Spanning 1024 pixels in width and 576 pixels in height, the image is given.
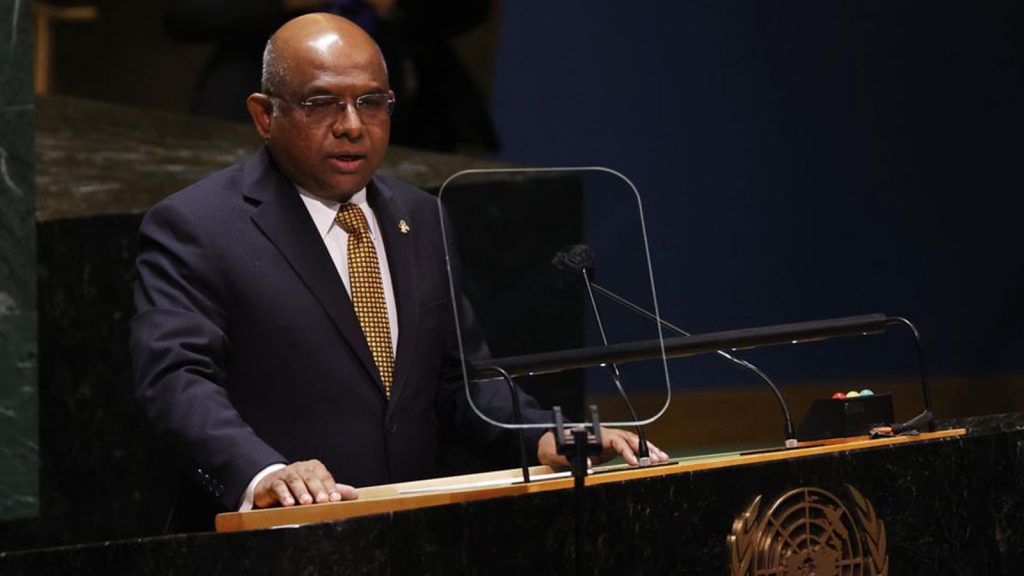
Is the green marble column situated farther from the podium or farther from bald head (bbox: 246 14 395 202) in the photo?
the podium

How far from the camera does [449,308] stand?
2.66 meters

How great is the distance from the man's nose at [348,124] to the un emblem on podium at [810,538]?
0.83 m

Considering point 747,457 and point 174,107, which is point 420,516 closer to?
point 747,457

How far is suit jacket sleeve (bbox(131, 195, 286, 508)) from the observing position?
228 centimetres

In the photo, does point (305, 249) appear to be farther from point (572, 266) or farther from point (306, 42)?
point (572, 266)

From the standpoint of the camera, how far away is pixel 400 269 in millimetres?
2623

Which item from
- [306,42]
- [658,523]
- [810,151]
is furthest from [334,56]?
[810,151]

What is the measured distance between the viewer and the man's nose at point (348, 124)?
2.55m

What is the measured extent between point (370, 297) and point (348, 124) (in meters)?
0.25

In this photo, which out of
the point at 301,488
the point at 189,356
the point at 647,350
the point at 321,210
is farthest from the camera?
the point at 321,210

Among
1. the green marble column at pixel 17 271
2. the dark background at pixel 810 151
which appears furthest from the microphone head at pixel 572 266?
the dark background at pixel 810 151

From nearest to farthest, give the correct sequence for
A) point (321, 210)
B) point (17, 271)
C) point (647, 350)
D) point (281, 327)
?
point (647, 350), point (281, 327), point (321, 210), point (17, 271)

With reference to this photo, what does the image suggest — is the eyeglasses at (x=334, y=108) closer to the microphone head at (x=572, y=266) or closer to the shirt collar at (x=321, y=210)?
the shirt collar at (x=321, y=210)

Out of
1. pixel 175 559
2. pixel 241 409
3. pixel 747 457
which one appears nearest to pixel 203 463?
pixel 241 409
